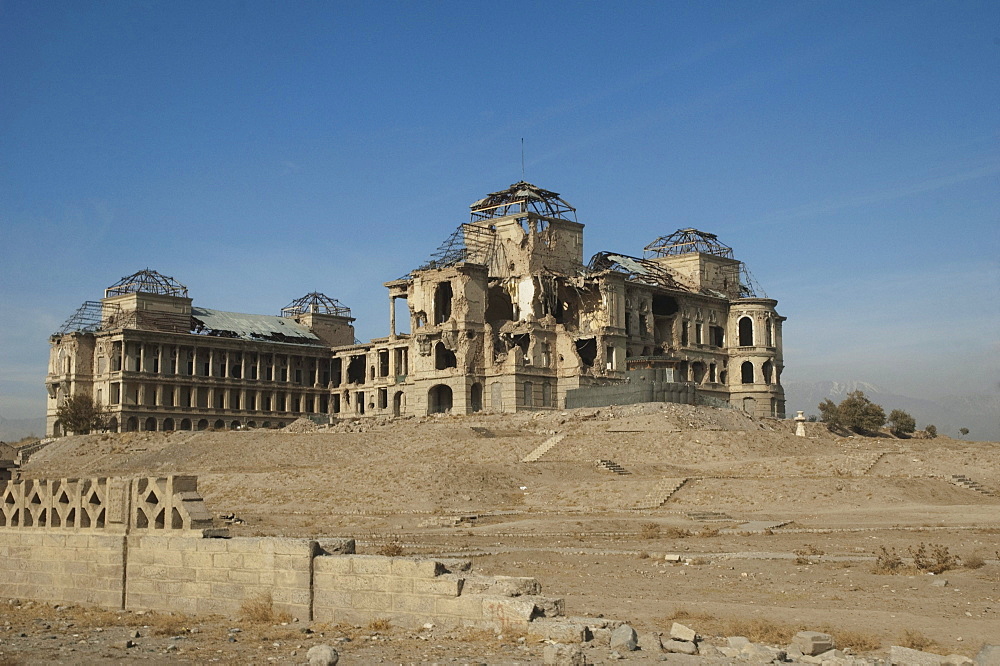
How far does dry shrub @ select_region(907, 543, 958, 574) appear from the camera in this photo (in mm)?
28250

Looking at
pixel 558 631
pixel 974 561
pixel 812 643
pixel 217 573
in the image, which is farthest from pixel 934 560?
pixel 217 573

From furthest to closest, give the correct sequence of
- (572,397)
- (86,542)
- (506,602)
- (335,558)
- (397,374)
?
(397,374) < (572,397) < (86,542) < (335,558) < (506,602)

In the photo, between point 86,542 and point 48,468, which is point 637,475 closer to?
point 86,542

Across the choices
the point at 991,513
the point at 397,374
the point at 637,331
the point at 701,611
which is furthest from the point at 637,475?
the point at 397,374

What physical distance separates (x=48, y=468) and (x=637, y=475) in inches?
1803

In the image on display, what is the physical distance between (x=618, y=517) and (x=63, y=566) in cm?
2775

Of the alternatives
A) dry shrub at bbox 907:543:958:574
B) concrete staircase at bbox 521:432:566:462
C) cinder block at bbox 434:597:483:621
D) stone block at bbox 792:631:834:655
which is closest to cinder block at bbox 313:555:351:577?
cinder block at bbox 434:597:483:621

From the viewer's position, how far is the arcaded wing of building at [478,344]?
103 metres

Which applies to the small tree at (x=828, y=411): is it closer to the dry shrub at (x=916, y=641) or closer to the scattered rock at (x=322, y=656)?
the dry shrub at (x=916, y=641)

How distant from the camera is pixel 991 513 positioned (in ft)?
144

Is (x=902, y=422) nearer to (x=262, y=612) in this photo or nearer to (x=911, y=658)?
(x=262, y=612)

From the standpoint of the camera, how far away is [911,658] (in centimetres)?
1617

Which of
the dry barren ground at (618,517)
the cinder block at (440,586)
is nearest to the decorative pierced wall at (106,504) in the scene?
the dry barren ground at (618,517)

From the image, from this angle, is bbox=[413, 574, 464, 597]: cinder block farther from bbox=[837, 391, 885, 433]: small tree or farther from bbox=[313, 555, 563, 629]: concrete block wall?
bbox=[837, 391, 885, 433]: small tree
